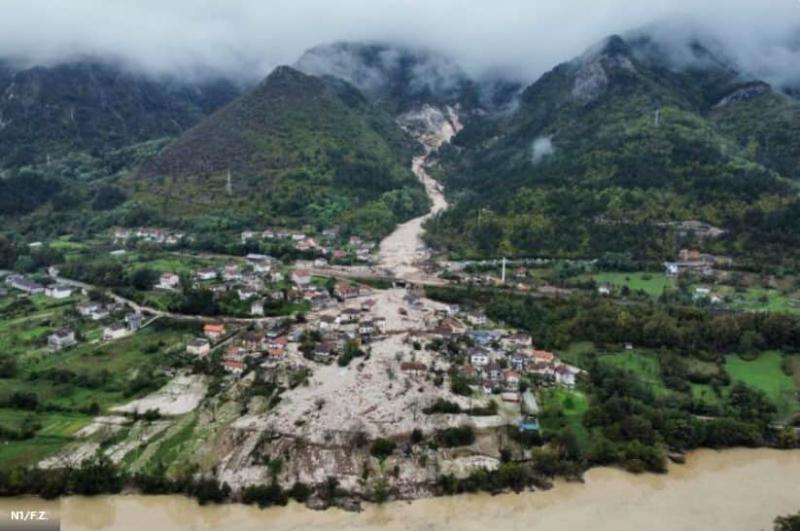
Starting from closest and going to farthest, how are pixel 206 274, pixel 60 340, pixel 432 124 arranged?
pixel 60 340, pixel 206 274, pixel 432 124

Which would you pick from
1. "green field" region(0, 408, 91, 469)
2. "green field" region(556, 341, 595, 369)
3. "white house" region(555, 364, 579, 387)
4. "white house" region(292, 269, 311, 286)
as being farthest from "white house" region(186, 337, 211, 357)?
"green field" region(556, 341, 595, 369)

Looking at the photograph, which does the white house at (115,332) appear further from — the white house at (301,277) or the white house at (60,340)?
the white house at (301,277)


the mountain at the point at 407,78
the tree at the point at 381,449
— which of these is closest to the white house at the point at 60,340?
the tree at the point at 381,449

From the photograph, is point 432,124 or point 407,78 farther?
point 407,78

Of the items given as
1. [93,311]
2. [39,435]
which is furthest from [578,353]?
[93,311]

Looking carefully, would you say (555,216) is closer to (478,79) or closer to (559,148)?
(559,148)

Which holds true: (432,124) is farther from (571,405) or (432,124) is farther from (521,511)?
(521,511)

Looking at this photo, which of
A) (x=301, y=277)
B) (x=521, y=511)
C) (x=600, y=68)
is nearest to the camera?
(x=521, y=511)
